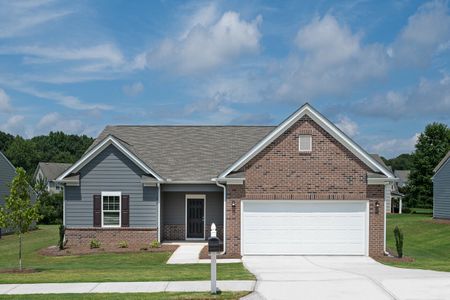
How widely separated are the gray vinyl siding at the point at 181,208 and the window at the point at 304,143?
276 inches

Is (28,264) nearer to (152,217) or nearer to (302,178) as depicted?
(152,217)

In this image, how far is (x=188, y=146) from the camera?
31266 millimetres

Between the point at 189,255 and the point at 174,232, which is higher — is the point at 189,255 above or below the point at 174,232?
below

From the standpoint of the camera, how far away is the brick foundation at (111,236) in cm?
2686

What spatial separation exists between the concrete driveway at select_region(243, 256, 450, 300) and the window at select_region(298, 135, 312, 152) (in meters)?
5.02

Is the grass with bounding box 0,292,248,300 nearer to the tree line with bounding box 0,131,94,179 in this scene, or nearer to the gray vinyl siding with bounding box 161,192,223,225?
the gray vinyl siding with bounding box 161,192,223,225

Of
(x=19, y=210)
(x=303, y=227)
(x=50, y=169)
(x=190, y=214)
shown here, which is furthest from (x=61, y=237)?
(x=50, y=169)

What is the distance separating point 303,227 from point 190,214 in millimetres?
7860

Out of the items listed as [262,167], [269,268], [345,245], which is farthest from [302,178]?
[269,268]

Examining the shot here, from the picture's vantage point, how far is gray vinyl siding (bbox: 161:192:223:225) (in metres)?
28.8

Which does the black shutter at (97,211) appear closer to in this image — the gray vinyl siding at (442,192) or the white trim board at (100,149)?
the white trim board at (100,149)

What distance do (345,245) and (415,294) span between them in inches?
399

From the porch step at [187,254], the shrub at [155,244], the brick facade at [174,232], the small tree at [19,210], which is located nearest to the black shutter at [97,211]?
the shrub at [155,244]

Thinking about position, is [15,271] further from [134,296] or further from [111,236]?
[111,236]
